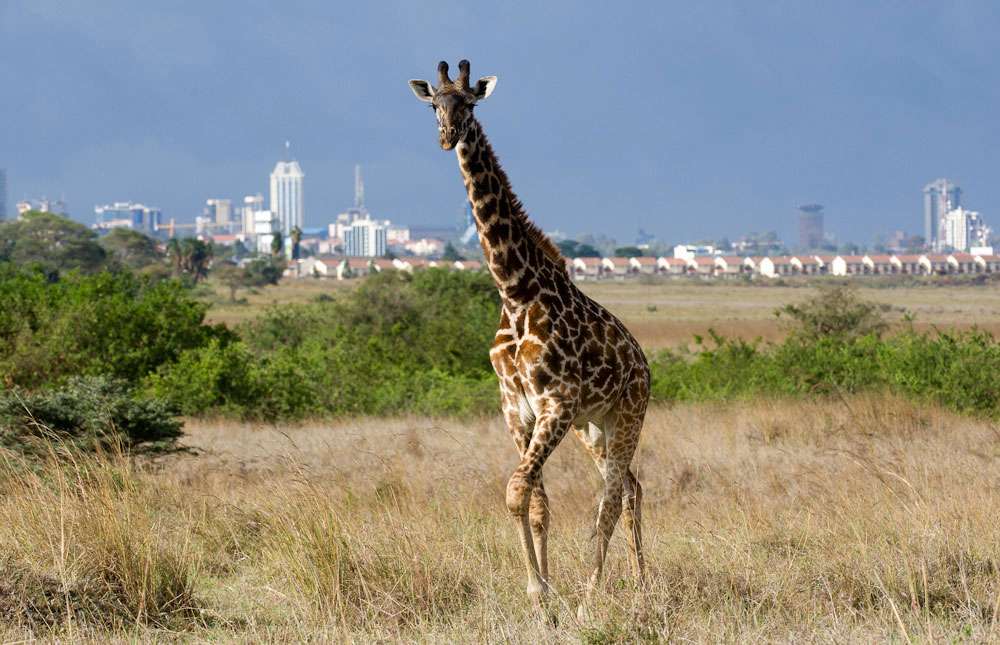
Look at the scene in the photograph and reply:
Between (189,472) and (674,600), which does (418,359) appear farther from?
(674,600)

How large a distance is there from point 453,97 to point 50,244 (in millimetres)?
109418

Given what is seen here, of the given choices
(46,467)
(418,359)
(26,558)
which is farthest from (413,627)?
(418,359)

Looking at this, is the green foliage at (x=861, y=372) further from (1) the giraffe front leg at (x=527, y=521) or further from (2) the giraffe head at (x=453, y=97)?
(2) the giraffe head at (x=453, y=97)

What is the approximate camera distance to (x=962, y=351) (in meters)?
15.7

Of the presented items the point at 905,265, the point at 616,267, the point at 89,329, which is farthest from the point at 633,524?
the point at 905,265

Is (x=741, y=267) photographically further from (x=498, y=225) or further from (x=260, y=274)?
(x=498, y=225)

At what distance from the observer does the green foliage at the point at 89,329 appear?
16.1m

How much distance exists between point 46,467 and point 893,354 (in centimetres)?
1276

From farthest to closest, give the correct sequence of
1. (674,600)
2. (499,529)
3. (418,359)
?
(418,359), (499,529), (674,600)

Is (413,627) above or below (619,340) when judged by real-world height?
below

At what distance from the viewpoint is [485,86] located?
18.9ft

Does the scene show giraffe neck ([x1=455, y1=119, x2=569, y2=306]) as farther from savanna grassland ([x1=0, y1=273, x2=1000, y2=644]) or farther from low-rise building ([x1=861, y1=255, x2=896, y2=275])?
low-rise building ([x1=861, y1=255, x2=896, y2=275])

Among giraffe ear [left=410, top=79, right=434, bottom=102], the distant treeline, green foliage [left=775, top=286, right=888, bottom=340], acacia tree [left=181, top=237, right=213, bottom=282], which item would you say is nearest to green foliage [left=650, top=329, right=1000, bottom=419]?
the distant treeline

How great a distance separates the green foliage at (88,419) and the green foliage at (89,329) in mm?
4869
